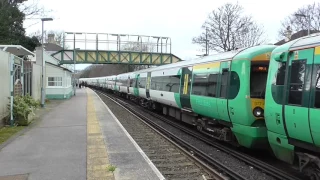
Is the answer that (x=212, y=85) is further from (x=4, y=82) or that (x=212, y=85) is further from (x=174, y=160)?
(x=4, y=82)

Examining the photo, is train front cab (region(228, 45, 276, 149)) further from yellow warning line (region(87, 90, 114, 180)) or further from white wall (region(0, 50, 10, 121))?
white wall (region(0, 50, 10, 121))

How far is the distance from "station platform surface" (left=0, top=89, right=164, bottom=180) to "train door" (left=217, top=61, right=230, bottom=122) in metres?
2.45

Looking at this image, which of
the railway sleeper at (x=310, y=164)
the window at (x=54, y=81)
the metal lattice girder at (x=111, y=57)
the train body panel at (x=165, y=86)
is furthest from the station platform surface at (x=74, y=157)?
the metal lattice girder at (x=111, y=57)

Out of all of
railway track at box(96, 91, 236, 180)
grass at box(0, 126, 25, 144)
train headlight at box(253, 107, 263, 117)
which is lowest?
railway track at box(96, 91, 236, 180)

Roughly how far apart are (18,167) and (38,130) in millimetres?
5647

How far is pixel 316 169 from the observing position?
18.6ft

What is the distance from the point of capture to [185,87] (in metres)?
13.0

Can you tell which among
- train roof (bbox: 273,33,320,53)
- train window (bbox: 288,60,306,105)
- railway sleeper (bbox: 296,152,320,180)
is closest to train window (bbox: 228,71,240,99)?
train roof (bbox: 273,33,320,53)

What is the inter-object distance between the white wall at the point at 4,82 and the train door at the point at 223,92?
27.8 feet

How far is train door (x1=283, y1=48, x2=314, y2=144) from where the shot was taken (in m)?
5.62

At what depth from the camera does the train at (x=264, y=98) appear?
18.5ft

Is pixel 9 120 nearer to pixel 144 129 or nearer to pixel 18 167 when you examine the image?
pixel 144 129

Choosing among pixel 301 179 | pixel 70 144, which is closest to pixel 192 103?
pixel 70 144

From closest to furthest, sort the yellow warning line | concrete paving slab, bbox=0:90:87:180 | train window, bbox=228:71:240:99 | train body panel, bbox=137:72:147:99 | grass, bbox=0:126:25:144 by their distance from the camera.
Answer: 1. the yellow warning line
2. concrete paving slab, bbox=0:90:87:180
3. train window, bbox=228:71:240:99
4. grass, bbox=0:126:25:144
5. train body panel, bbox=137:72:147:99
